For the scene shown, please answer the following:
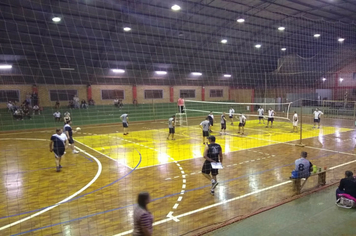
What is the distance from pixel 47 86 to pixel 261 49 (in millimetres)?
19509

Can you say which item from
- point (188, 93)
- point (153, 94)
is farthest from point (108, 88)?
point (188, 93)

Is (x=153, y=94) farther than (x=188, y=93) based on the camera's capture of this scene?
No

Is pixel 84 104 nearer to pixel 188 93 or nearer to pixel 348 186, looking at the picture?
pixel 188 93

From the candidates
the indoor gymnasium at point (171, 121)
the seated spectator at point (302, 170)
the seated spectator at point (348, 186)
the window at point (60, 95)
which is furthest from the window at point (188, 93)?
the seated spectator at point (348, 186)

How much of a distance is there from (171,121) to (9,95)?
13.1 meters

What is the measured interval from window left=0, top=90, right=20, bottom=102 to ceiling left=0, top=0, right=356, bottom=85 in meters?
1.04

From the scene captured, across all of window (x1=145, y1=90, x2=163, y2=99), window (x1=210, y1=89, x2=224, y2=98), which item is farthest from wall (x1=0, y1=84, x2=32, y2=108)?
window (x1=210, y1=89, x2=224, y2=98)

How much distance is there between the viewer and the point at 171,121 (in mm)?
12977

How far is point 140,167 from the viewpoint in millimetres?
8375

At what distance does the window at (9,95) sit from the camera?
1769cm

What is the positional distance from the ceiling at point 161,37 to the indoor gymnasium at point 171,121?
11 cm

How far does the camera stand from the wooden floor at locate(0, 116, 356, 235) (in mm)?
4805

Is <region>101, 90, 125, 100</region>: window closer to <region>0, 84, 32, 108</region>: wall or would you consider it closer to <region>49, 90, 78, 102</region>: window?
<region>49, 90, 78, 102</region>: window

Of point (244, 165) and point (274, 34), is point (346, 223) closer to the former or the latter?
point (244, 165)
